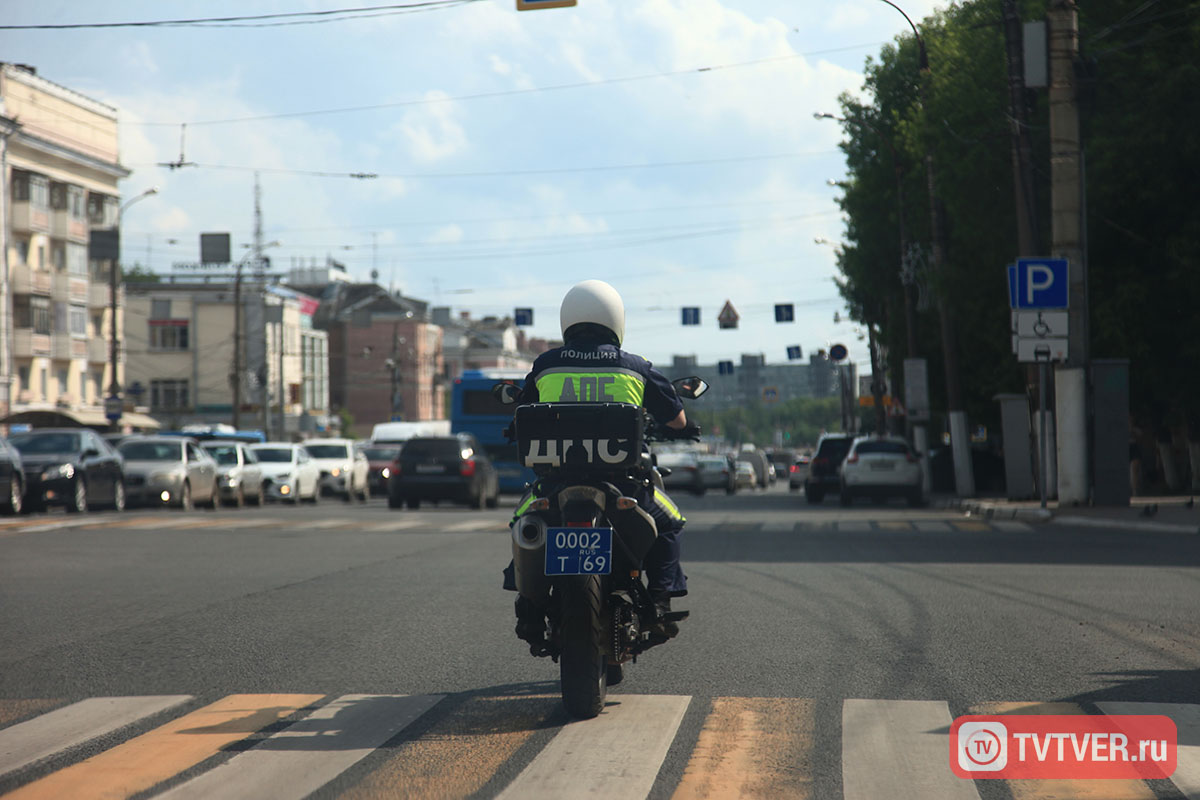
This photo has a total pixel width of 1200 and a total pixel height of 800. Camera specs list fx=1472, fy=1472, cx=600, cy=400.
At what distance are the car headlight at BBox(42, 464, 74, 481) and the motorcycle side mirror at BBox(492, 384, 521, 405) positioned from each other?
20.5m

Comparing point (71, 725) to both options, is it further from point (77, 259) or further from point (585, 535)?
point (77, 259)

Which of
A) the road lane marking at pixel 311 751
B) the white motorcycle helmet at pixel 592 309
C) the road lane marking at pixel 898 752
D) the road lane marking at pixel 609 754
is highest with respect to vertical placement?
the white motorcycle helmet at pixel 592 309

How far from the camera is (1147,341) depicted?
2753cm

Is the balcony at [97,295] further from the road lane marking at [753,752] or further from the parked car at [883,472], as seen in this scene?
the road lane marking at [753,752]

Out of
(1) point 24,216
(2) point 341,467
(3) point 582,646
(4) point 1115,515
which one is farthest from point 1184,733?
(1) point 24,216

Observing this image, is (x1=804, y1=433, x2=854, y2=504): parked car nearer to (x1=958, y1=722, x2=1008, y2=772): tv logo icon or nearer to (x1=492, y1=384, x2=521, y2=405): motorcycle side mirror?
(x1=492, y1=384, x2=521, y2=405): motorcycle side mirror

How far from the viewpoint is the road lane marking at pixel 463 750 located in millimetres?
5121

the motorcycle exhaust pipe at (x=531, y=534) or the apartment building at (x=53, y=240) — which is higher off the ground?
the apartment building at (x=53, y=240)

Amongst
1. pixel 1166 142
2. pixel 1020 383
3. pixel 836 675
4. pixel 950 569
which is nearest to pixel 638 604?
pixel 836 675

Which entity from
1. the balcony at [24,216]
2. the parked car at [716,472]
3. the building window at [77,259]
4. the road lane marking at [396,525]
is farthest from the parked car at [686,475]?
the building window at [77,259]

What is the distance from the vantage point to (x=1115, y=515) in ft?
71.2

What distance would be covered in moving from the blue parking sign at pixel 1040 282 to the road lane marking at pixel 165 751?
16.8 metres

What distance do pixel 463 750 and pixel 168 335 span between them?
95.1m

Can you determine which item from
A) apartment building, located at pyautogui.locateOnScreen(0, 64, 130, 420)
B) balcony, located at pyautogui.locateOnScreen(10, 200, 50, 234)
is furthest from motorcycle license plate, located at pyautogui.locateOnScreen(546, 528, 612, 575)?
balcony, located at pyautogui.locateOnScreen(10, 200, 50, 234)
